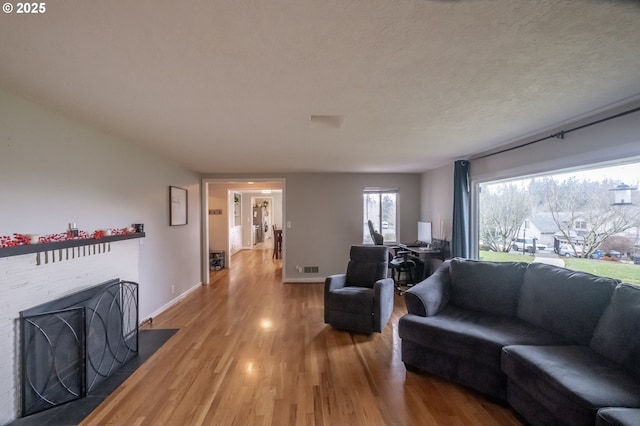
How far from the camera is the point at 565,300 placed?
6.68 feet

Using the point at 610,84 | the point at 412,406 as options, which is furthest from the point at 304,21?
the point at 412,406

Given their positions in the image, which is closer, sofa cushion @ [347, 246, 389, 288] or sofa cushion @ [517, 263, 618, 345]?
sofa cushion @ [517, 263, 618, 345]

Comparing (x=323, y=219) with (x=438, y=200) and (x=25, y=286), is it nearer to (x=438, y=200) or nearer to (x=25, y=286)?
(x=438, y=200)

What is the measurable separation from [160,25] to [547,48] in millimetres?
1937

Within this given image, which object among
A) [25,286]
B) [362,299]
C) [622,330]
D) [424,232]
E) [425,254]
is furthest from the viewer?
[424,232]

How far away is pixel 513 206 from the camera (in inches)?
129

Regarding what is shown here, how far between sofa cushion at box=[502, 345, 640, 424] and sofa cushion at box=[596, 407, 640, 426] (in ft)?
0.20

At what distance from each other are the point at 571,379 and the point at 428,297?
42.8 inches

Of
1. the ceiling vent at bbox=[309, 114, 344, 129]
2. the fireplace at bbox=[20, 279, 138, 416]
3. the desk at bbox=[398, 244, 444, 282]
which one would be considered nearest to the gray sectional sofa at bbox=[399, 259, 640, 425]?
the desk at bbox=[398, 244, 444, 282]

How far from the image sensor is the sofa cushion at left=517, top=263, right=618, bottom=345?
6.19 feet

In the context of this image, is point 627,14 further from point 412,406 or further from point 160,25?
point 412,406

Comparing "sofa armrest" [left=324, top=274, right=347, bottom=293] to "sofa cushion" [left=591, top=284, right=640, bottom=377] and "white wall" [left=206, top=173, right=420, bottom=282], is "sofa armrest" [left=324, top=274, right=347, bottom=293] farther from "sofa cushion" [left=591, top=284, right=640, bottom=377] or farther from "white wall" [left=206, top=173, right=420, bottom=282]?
"sofa cushion" [left=591, top=284, right=640, bottom=377]

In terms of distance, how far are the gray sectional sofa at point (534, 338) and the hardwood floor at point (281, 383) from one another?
247 mm

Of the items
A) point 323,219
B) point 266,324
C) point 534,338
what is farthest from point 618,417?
point 323,219
